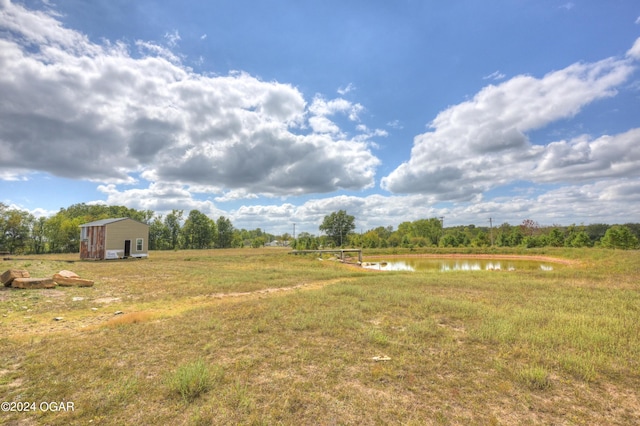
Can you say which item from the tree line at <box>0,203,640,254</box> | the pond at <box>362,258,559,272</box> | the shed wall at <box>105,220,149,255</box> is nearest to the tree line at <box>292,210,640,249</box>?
the tree line at <box>0,203,640,254</box>

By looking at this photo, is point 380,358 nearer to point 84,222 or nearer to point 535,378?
point 535,378

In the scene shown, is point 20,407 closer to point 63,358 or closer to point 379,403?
point 63,358

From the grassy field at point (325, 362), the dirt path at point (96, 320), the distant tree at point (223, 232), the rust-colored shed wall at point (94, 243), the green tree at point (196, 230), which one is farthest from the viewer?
the distant tree at point (223, 232)

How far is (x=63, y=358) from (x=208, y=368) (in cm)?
269

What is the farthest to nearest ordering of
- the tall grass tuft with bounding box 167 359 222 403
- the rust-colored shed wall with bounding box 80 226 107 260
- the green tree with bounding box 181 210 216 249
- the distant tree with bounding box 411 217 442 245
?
the green tree with bounding box 181 210 216 249 < the distant tree with bounding box 411 217 442 245 < the rust-colored shed wall with bounding box 80 226 107 260 < the tall grass tuft with bounding box 167 359 222 403

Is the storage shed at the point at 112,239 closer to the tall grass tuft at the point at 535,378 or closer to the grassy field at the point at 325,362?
the grassy field at the point at 325,362

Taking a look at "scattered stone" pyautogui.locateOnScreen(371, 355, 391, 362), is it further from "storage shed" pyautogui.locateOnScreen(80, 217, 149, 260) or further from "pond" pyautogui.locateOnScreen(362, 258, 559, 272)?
"storage shed" pyautogui.locateOnScreen(80, 217, 149, 260)

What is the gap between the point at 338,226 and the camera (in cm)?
6806

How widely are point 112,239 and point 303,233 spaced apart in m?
50.5

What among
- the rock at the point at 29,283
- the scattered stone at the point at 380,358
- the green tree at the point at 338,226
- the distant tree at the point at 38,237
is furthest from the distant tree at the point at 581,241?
the distant tree at the point at 38,237

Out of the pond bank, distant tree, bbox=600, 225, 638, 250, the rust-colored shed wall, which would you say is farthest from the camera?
distant tree, bbox=600, 225, 638, 250

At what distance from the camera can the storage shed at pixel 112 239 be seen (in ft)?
94.5

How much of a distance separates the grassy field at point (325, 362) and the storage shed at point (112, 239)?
22662mm

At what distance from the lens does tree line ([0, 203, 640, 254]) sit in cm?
4638
